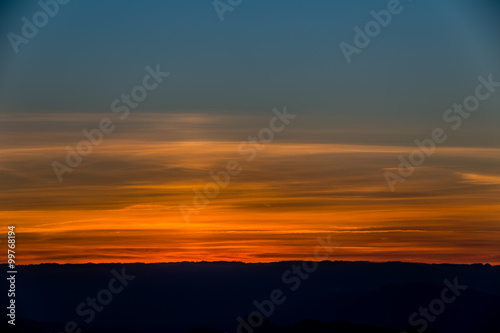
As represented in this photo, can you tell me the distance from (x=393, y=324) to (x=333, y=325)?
183 feet

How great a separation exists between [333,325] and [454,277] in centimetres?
3042

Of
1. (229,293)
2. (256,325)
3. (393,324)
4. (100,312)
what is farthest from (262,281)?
(393,324)

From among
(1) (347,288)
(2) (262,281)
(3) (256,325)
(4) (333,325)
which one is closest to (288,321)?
(1) (347,288)

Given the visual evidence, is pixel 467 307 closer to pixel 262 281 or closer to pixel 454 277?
pixel 454 277

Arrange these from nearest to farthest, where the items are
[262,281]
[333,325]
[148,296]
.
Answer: [262,281]
[333,325]
[148,296]

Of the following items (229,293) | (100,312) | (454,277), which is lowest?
(454,277)

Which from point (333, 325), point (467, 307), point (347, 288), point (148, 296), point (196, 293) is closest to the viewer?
point (196, 293)

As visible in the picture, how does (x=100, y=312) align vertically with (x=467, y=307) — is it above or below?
above

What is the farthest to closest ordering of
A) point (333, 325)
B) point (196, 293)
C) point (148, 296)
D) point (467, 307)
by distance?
point (467, 307)
point (148, 296)
point (333, 325)
point (196, 293)

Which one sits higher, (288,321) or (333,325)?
(288,321)

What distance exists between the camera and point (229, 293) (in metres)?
150

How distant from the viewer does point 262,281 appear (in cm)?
12288

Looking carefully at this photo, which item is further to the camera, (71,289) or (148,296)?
(148,296)

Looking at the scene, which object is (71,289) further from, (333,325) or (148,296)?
(333,325)
